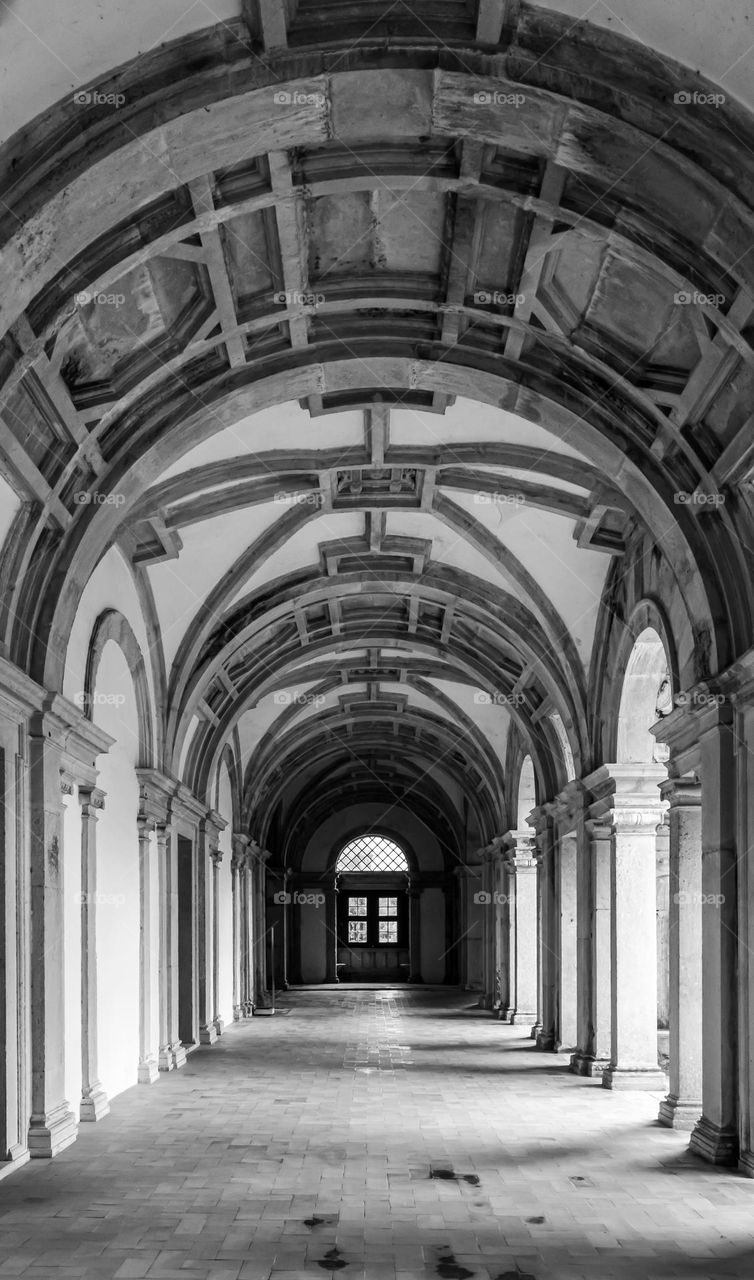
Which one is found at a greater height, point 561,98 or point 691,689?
point 561,98

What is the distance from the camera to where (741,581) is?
11055 millimetres

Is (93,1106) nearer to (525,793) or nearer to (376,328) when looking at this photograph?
(376,328)

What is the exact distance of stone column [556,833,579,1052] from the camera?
62.7 feet

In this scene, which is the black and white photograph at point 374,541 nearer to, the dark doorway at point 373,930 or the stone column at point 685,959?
the stone column at point 685,959

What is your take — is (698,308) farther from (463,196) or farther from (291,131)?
(291,131)

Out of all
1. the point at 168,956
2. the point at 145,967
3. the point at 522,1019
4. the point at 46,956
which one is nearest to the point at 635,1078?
the point at 145,967

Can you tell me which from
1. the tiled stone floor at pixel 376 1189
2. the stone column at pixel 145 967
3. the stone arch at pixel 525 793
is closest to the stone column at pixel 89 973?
the tiled stone floor at pixel 376 1189

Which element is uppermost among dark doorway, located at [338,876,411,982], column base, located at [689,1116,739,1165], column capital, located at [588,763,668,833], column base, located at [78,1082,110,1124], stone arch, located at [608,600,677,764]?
stone arch, located at [608,600,677,764]

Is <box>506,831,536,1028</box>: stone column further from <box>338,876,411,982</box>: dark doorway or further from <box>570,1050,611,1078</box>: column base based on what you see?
<box>338,876,411,982</box>: dark doorway

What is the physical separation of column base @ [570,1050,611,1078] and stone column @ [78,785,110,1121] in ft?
21.0

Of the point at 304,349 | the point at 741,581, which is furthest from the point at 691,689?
the point at 304,349

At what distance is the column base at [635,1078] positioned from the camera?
49.7ft

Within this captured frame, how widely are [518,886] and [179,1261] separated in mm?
18507

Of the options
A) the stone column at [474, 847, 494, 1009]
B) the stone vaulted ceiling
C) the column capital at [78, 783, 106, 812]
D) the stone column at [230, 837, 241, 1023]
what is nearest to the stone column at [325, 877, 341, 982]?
the stone column at [474, 847, 494, 1009]
